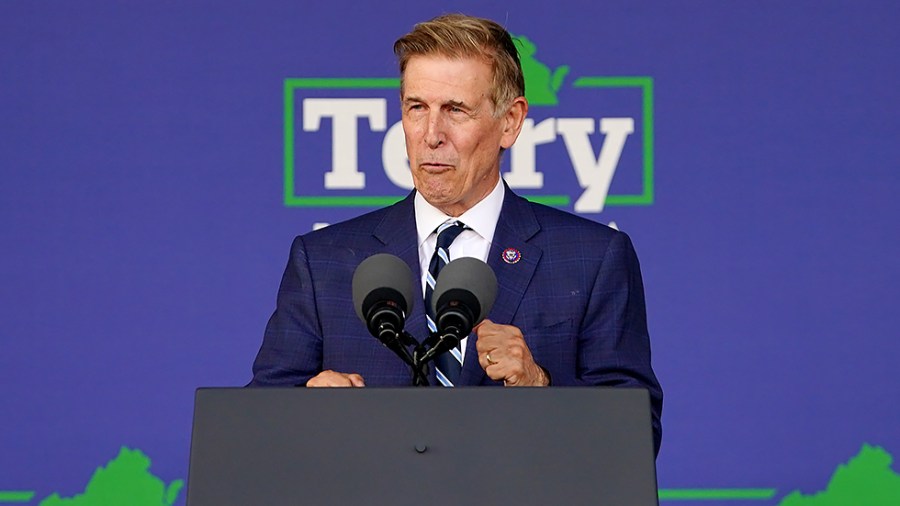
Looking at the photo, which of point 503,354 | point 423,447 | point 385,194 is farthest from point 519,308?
point 385,194

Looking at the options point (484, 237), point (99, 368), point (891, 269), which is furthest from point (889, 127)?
point (99, 368)

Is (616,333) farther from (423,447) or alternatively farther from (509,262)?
(423,447)

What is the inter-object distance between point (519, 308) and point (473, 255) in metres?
0.12

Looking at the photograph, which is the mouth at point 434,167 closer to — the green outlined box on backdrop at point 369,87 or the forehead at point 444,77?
the forehead at point 444,77

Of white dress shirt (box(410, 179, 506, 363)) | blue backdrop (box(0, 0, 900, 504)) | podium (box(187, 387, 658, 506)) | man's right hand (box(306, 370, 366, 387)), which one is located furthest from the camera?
blue backdrop (box(0, 0, 900, 504))

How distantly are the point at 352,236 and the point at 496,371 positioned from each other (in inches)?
25.9

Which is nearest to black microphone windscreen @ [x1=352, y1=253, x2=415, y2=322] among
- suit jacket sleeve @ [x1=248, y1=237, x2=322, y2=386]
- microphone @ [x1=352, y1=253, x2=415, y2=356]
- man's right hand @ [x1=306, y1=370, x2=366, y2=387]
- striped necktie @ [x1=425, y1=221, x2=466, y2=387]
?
microphone @ [x1=352, y1=253, x2=415, y2=356]

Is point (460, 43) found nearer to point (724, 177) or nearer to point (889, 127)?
point (724, 177)

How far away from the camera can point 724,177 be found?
11.0 ft

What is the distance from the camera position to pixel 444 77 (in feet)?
7.34

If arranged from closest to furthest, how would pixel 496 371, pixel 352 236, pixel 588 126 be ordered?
1. pixel 496 371
2. pixel 352 236
3. pixel 588 126

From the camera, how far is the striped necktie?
2.23m

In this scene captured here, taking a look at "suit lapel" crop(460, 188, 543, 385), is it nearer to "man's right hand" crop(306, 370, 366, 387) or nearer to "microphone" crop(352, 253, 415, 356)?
"man's right hand" crop(306, 370, 366, 387)

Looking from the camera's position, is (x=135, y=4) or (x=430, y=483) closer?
(x=430, y=483)
